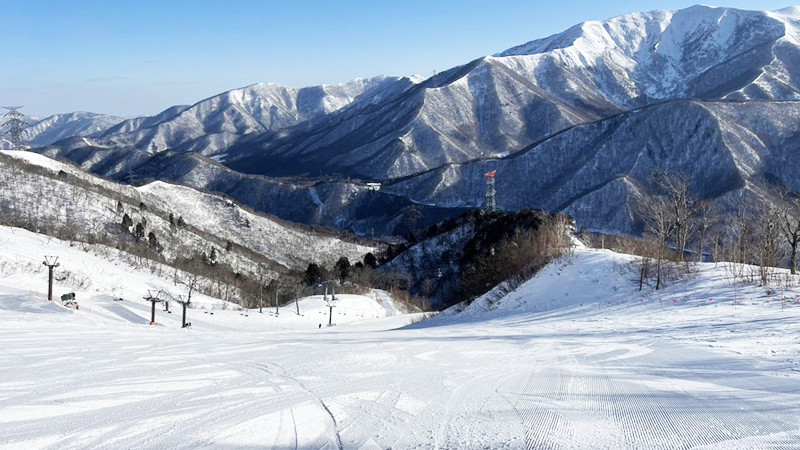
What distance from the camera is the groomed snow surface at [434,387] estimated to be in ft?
17.6

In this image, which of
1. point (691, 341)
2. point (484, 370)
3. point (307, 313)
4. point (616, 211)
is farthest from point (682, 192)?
point (616, 211)

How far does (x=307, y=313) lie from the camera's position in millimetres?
44125

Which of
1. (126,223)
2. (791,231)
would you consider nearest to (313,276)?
(126,223)

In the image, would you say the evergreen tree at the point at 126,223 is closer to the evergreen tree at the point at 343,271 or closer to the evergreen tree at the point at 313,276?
the evergreen tree at the point at 313,276

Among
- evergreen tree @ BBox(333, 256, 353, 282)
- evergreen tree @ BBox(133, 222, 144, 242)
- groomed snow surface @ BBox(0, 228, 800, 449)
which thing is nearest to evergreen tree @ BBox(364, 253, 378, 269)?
evergreen tree @ BBox(333, 256, 353, 282)

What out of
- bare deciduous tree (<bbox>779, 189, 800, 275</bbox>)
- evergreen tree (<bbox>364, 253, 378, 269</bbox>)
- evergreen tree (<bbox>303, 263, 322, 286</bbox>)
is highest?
bare deciduous tree (<bbox>779, 189, 800, 275</bbox>)

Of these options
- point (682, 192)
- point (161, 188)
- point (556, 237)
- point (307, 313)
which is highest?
point (161, 188)

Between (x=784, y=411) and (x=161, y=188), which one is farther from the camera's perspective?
(x=161, y=188)

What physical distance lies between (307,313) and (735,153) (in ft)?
338

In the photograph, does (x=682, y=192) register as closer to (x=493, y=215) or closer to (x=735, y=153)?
(x=493, y=215)

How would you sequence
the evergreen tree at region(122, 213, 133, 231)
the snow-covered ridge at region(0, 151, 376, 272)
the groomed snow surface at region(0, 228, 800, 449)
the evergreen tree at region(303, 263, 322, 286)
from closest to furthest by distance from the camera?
1. the groomed snow surface at region(0, 228, 800, 449)
2. the evergreen tree at region(122, 213, 133, 231)
3. the evergreen tree at region(303, 263, 322, 286)
4. the snow-covered ridge at region(0, 151, 376, 272)

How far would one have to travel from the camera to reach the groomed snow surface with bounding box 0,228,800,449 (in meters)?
5.36

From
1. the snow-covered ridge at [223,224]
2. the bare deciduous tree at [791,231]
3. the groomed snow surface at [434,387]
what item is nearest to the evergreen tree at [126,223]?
the snow-covered ridge at [223,224]

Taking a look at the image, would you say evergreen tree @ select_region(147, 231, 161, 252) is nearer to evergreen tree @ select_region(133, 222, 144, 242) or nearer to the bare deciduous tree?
evergreen tree @ select_region(133, 222, 144, 242)
